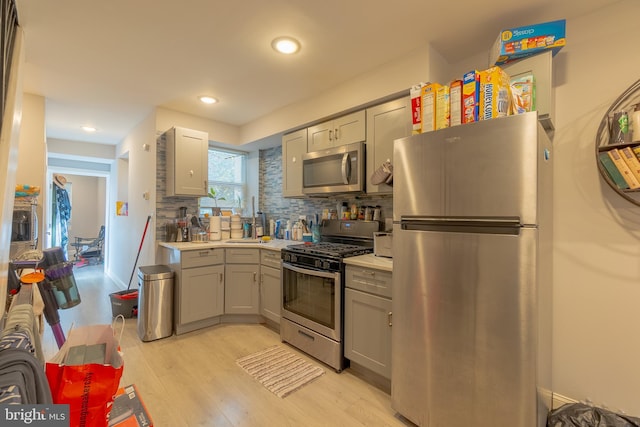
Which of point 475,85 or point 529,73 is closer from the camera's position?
point 475,85

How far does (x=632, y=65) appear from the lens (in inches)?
63.0

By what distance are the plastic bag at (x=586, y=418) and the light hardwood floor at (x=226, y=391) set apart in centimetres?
86

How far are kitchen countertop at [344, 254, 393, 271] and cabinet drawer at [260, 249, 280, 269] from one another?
982mm

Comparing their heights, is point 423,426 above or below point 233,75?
below

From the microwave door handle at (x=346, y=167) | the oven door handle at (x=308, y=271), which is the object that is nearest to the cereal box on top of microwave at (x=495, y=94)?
the microwave door handle at (x=346, y=167)

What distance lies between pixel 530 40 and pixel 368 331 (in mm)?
2094

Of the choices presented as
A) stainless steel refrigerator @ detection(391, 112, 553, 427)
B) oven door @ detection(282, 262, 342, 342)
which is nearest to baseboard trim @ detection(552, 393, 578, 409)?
stainless steel refrigerator @ detection(391, 112, 553, 427)

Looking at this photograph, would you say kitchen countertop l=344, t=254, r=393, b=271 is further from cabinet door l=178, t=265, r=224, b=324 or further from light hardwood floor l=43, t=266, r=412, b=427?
cabinet door l=178, t=265, r=224, b=324

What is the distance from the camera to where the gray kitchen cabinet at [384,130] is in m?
2.24

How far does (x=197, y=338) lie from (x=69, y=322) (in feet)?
5.65

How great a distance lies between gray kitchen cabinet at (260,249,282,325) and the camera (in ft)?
9.64

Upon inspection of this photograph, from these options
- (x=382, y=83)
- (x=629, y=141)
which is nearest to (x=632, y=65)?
(x=629, y=141)

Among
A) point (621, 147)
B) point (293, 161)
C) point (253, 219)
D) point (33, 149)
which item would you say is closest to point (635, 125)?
point (621, 147)

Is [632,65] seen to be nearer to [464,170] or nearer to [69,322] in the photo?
[464,170]
